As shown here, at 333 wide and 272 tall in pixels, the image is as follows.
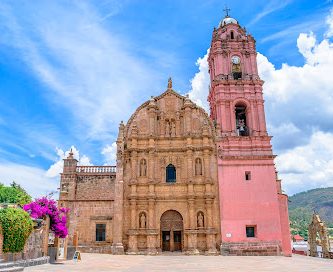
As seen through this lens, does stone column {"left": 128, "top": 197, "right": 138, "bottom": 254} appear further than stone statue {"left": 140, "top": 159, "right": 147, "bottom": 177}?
No

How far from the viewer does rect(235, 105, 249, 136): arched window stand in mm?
31844

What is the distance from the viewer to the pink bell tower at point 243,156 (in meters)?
27.8

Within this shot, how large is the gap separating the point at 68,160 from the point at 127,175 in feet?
19.0

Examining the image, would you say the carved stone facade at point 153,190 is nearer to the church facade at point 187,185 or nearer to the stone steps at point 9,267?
the church facade at point 187,185

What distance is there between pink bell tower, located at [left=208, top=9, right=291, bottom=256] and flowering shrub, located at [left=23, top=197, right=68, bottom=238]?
13.7 m

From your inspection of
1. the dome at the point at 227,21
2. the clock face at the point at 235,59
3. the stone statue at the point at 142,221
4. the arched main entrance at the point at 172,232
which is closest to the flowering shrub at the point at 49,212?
the stone statue at the point at 142,221

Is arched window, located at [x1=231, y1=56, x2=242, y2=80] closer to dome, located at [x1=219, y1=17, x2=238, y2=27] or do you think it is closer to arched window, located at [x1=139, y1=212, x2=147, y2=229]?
dome, located at [x1=219, y1=17, x2=238, y2=27]

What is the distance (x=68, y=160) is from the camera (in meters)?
31.0

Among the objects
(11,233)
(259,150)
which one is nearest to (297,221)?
(259,150)

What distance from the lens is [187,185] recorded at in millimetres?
29094

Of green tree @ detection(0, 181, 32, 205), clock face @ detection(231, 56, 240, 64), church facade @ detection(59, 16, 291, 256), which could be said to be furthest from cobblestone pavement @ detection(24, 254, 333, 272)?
green tree @ detection(0, 181, 32, 205)

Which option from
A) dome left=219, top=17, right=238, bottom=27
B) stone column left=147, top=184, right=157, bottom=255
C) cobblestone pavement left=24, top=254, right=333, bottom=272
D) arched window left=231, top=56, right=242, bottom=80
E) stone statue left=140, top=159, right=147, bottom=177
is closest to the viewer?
cobblestone pavement left=24, top=254, right=333, bottom=272

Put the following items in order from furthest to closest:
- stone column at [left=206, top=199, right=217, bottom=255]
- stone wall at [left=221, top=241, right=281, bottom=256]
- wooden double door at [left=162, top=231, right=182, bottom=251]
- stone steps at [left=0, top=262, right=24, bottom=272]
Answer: wooden double door at [left=162, top=231, right=182, bottom=251] < stone column at [left=206, top=199, right=217, bottom=255] < stone wall at [left=221, top=241, right=281, bottom=256] < stone steps at [left=0, top=262, right=24, bottom=272]

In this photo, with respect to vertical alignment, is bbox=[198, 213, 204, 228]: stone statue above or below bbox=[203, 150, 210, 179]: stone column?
below
